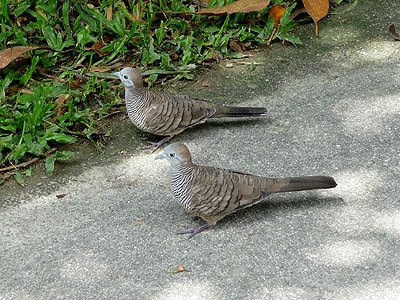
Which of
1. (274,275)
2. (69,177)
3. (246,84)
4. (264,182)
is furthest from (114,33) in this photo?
(274,275)

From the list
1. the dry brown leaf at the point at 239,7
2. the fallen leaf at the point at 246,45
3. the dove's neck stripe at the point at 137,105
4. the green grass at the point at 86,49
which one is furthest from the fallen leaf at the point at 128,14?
the dove's neck stripe at the point at 137,105

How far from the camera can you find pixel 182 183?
466cm

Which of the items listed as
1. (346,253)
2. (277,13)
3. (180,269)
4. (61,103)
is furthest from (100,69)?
(346,253)

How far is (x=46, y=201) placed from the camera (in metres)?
5.00

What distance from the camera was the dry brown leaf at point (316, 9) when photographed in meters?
6.66

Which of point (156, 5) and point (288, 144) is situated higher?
point (156, 5)

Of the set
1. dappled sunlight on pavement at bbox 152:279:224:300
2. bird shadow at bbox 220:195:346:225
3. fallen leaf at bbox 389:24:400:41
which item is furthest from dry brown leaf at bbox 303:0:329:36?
dappled sunlight on pavement at bbox 152:279:224:300

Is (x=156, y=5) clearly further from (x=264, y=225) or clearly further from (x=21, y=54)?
(x=264, y=225)

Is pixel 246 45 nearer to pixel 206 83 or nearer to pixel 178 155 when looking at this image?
pixel 206 83

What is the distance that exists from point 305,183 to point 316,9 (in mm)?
2398

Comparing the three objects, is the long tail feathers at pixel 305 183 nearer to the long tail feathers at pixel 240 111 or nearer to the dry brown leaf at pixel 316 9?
the long tail feathers at pixel 240 111

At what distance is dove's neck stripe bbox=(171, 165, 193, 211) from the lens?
15.3ft

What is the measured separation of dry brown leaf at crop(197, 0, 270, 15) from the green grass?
3.2 inches

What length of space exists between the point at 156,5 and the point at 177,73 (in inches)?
34.3
